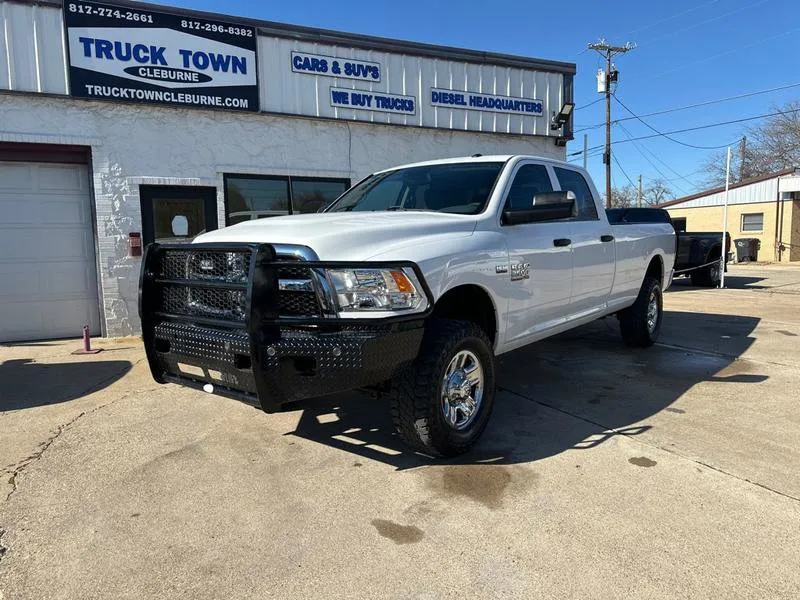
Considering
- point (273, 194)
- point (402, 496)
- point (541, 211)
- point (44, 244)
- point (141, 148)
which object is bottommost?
point (402, 496)

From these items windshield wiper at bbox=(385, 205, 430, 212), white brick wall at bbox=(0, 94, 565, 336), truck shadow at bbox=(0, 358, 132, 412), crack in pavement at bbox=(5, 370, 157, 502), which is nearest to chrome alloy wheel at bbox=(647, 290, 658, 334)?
windshield wiper at bbox=(385, 205, 430, 212)

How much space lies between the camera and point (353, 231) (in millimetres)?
3316

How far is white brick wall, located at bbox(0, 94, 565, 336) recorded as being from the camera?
307 inches

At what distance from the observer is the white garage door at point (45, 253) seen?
8.02m

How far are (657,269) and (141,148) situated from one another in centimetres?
723

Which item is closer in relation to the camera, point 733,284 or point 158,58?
point 158,58

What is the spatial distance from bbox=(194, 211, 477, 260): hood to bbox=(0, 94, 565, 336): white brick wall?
512 cm

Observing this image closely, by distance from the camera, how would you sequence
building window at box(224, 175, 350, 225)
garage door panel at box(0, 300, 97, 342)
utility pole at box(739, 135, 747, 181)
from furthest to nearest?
utility pole at box(739, 135, 747, 181) < building window at box(224, 175, 350, 225) < garage door panel at box(0, 300, 97, 342)

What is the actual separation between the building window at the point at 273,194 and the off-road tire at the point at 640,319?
5.14 metres

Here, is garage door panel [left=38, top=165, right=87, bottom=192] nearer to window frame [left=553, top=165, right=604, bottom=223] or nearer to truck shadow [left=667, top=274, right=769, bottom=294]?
window frame [left=553, top=165, right=604, bottom=223]

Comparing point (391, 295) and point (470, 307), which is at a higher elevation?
point (391, 295)

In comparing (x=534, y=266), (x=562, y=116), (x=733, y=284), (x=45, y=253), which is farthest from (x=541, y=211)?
(x=733, y=284)

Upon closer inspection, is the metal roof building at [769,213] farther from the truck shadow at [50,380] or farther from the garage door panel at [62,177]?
the truck shadow at [50,380]

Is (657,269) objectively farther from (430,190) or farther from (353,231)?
(353,231)
